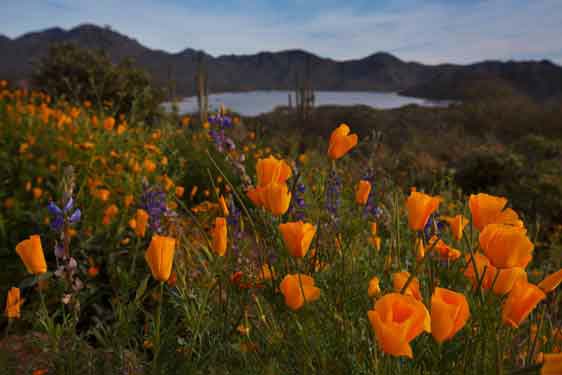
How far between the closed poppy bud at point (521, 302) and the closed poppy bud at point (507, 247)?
0.19 feet

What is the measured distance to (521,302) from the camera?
784 millimetres

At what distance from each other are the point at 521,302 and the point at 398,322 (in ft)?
0.96

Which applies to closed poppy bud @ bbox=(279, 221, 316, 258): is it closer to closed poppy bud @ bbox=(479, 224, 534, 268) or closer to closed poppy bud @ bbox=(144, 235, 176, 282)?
closed poppy bud @ bbox=(144, 235, 176, 282)

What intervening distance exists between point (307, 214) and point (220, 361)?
3.32 ft

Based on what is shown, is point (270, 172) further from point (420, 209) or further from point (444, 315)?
point (444, 315)

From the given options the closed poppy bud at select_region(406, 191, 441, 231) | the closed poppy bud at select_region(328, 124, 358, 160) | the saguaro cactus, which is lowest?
the closed poppy bud at select_region(406, 191, 441, 231)

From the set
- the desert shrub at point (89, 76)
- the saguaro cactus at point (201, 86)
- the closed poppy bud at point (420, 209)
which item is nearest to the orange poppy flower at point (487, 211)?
the closed poppy bud at point (420, 209)

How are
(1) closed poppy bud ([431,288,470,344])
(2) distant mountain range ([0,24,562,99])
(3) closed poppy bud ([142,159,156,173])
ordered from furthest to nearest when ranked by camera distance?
(2) distant mountain range ([0,24,562,99]) → (3) closed poppy bud ([142,159,156,173]) → (1) closed poppy bud ([431,288,470,344])

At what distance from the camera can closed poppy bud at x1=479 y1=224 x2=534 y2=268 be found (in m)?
0.74

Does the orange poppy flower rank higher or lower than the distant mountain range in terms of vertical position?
lower

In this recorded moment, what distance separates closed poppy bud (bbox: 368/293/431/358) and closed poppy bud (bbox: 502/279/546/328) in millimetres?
220

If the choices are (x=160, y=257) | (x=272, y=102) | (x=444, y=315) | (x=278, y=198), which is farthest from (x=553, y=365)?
(x=272, y=102)

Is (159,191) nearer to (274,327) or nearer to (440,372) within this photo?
(274,327)

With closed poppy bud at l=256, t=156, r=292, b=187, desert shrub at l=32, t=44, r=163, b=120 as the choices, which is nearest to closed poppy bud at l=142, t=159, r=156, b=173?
closed poppy bud at l=256, t=156, r=292, b=187
